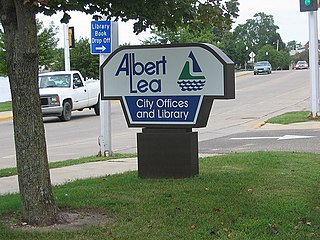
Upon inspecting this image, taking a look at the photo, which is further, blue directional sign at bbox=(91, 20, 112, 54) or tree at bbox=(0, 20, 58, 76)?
tree at bbox=(0, 20, 58, 76)

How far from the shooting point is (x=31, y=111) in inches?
245

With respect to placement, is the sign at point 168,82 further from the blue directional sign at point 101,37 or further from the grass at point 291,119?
the grass at point 291,119

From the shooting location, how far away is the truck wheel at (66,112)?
2486cm

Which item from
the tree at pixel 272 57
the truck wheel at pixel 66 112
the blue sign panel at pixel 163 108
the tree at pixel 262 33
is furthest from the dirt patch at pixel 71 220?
the tree at pixel 262 33

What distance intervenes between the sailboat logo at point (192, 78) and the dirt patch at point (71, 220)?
2.36 metres

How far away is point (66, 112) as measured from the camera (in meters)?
25.2

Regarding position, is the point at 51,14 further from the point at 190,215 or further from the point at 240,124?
the point at 240,124

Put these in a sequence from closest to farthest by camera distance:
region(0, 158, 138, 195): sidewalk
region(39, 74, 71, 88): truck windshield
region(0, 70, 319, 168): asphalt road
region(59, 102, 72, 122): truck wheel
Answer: region(0, 158, 138, 195): sidewalk
region(0, 70, 319, 168): asphalt road
region(59, 102, 72, 122): truck wheel
region(39, 74, 71, 88): truck windshield

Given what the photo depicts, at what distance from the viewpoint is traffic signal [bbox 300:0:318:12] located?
739 inches

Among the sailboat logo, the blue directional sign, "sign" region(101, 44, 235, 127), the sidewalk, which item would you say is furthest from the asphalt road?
the sailboat logo

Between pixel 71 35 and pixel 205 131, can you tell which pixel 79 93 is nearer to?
pixel 71 35

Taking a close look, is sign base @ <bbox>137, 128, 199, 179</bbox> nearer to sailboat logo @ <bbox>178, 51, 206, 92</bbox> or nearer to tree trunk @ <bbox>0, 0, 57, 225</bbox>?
sailboat logo @ <bbox>178, 51, 206, 92</bbox>

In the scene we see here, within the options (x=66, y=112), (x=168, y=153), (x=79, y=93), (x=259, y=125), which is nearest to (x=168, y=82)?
(x=168, y=153)

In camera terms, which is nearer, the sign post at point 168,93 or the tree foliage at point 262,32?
the sign post at point 168,93
